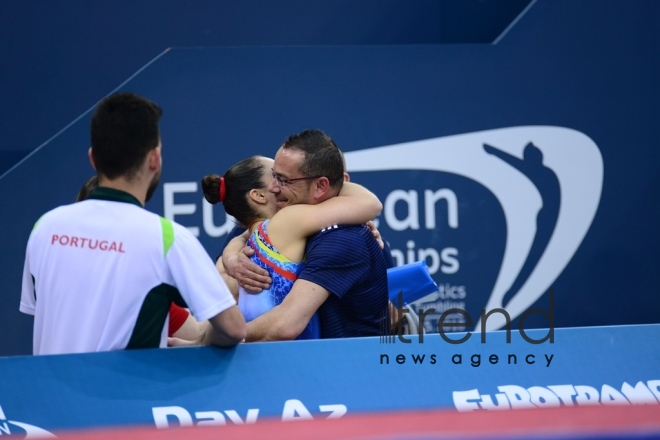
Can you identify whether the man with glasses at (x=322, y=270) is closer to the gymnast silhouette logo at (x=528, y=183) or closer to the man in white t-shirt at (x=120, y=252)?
the man in white t-shirt at (x=120, y=252)

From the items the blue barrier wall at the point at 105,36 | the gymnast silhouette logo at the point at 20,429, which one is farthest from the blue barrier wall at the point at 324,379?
the blue barrier wall at the point at 105,36

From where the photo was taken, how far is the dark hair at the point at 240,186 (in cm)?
328

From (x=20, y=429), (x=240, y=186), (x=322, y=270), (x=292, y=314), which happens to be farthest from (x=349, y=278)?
(x=20, y=429)

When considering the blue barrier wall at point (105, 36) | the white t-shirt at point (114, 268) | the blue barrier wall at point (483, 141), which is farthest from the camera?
the blue barrier wall at point (105, 36)

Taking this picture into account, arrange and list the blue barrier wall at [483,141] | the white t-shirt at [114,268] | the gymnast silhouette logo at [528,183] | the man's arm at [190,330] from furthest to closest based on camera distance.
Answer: the gymnast silhouette logo at [528,183] → the blue barrier wall at [483,141] → the man's arm at [190,330] → the white t-shirt at [114,268]

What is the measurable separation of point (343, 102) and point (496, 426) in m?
4.19

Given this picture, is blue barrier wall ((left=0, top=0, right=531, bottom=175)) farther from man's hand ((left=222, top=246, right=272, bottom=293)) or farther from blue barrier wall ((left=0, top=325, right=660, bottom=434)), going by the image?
blue barrier wall ((left=0, top=325, right=660, bottom=434))

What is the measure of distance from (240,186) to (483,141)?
251cm

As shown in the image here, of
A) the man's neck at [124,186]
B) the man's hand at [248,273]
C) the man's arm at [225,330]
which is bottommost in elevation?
the man's arm at [225,330]

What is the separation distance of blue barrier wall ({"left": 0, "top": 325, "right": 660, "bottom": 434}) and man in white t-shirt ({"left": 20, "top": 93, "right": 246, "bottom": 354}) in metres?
0.19

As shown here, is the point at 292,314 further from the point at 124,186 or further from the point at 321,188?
the point at 124,186

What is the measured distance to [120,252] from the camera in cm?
227

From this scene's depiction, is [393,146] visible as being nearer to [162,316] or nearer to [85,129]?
[85,129]

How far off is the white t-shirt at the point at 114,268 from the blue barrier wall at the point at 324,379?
0.17 m
